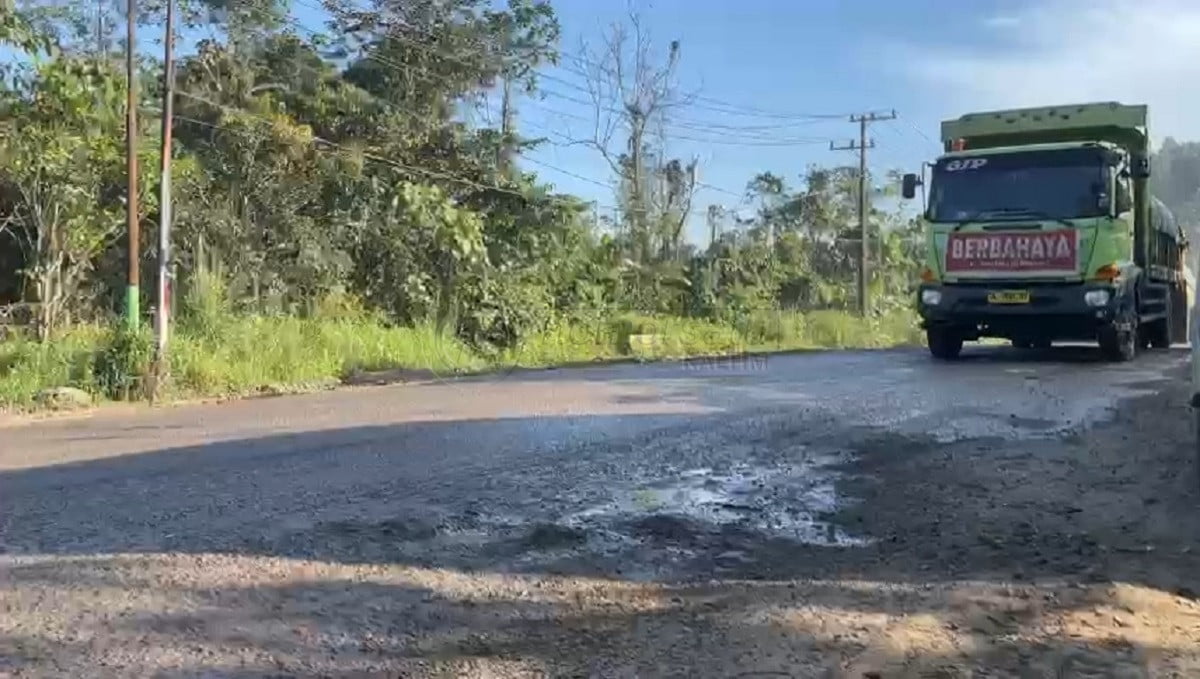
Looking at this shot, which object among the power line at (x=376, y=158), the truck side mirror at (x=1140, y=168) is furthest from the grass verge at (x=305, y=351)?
the truck side mirror at (x=1140, y=168)

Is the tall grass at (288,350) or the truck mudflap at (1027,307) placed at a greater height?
the truck mudflap at (1027,307)

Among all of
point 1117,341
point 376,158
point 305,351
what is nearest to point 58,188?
point 305,351

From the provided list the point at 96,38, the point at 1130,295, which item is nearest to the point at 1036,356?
the point at 1130,295

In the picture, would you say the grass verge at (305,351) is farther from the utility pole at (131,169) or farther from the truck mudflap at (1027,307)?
the truck mudflap at (1027,307)

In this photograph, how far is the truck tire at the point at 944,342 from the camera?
1593 centimetres

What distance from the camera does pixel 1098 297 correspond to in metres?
13.9

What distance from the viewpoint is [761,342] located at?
98.8 ft

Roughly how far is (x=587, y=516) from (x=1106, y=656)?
2.73m

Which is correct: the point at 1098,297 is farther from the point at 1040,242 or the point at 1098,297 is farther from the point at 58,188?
the point at 58,188

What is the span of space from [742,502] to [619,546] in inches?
45.2

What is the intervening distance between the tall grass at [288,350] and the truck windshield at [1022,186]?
8466mm

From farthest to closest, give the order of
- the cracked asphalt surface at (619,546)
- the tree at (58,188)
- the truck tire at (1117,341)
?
the tree at (58,188) → the truck tire at (1117,341) → the cracked asphalt surface at (619,546)

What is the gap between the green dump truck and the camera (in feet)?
45.7

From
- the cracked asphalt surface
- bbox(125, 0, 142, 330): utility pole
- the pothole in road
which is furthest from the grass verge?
the pothole in road
